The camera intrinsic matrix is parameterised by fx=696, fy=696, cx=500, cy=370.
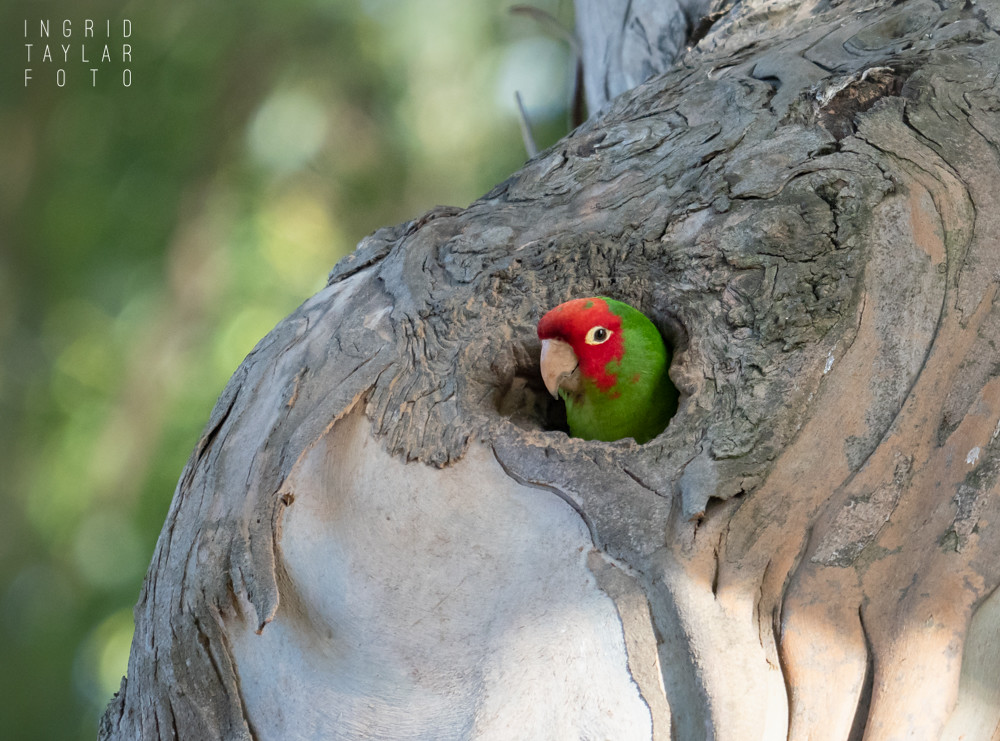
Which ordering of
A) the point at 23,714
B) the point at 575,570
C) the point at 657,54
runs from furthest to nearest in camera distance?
the point at 23,714
the point at 657,54
the point at 575,570

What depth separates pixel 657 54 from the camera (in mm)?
2391

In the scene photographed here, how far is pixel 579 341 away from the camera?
5.01 feet

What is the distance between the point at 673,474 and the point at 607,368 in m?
0.48

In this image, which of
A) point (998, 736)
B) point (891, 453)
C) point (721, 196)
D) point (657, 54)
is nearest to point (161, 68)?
point (657, 54)

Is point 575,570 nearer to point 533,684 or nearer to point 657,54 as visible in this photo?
point 533,684

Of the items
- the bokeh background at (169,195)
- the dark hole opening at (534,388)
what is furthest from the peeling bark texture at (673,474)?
the bokeh background at (169,195)

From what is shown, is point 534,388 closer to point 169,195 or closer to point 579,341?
point 579,341

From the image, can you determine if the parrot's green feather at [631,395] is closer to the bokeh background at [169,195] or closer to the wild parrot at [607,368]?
the wild parrot at [607,368]

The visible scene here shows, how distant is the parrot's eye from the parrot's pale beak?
0.15 ft

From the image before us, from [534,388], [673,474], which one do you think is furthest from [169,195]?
[673,474]

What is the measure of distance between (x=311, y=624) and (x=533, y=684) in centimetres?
43

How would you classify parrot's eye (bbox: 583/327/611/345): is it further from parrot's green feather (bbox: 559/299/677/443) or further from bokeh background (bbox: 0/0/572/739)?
bokeh background (bbox: 0/0/572/739)

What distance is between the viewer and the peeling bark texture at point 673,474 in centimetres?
114

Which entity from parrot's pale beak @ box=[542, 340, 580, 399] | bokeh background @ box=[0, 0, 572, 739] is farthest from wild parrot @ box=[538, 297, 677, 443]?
bokeh background @ box=[0, 0, 572, 739]
